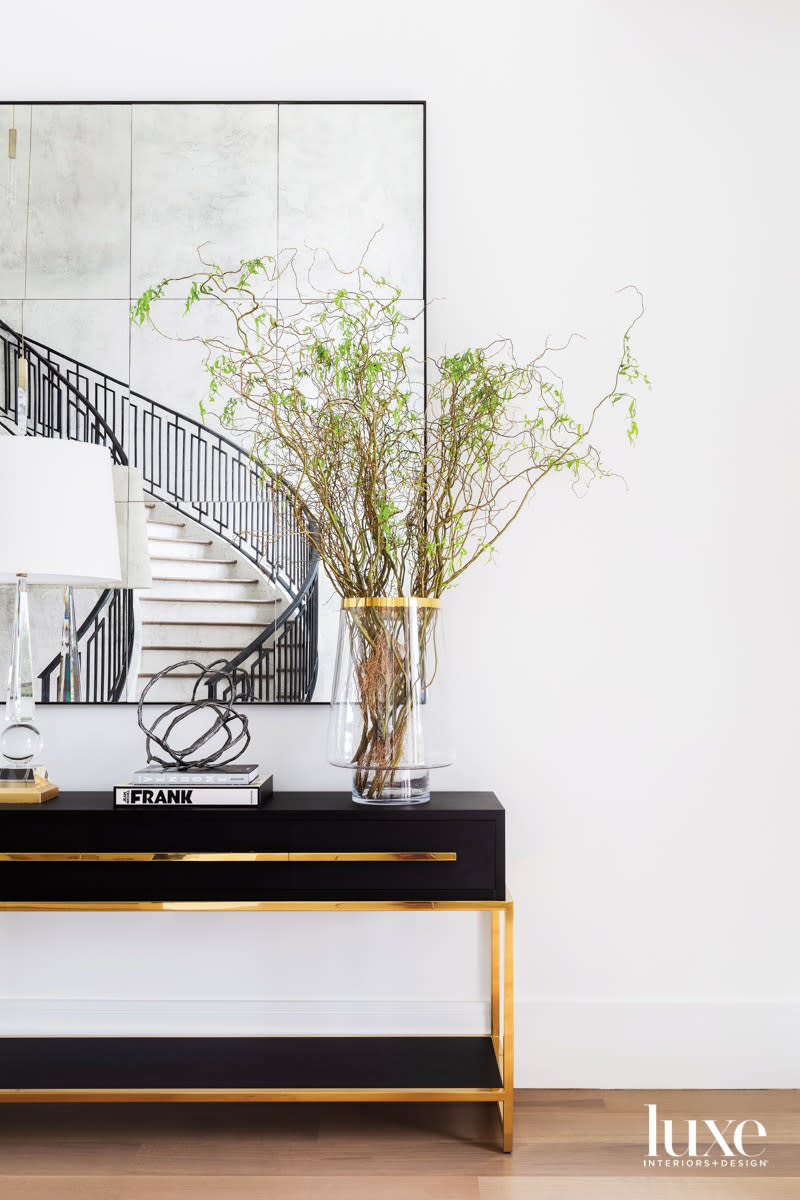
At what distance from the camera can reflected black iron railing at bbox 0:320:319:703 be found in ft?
7.35

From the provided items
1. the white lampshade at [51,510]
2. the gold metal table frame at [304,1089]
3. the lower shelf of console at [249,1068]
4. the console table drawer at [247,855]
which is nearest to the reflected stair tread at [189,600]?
the white lampshade at [51,510]

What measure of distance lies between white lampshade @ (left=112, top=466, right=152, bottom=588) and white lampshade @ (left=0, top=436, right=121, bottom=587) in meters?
0.29

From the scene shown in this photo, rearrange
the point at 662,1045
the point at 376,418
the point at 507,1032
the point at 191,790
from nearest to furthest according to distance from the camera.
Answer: the point at 507,1032 → the point at 191,790 → the point at 376,418 → the point at 662,1045

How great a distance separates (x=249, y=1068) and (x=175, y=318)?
1.85 metres

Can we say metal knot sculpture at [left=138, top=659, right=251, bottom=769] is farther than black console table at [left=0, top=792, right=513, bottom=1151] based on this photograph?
Yes

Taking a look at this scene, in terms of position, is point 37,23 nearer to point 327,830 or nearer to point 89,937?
point 327,830

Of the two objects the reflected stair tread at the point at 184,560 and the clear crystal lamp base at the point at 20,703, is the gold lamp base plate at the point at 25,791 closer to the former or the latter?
the clear crystal lamp base at the point at 20,703

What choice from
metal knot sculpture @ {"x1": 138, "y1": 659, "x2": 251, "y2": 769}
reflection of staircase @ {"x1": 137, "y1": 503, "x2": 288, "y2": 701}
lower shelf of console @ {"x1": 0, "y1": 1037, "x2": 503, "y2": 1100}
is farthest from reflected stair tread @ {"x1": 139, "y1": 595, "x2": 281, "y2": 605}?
lower shelf of console @ {"x1": 0, "y1": 1037, "x2": 503, "y2": 1100}

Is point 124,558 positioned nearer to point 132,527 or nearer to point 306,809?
point 132,527

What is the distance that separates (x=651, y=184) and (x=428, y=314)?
692mm

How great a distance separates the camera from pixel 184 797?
6.35 feet

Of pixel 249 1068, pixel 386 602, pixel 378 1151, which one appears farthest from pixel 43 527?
pixel 378 1151

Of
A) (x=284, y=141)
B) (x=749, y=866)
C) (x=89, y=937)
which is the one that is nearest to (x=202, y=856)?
(x=89, y=937)

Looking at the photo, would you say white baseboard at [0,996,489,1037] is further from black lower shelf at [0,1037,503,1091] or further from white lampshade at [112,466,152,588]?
white lampshade at [112,466,152,588]
